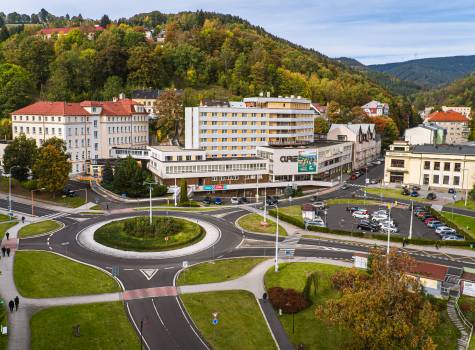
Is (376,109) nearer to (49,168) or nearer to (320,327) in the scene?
(49,168)

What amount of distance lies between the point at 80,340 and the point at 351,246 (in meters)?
36.9

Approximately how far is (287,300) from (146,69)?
12244 cm

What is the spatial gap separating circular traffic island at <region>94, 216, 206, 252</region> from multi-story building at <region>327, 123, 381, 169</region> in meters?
78.1

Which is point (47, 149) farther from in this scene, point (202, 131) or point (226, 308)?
point (226, 308)

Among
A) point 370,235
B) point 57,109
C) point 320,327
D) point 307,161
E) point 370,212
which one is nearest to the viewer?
point 320,327

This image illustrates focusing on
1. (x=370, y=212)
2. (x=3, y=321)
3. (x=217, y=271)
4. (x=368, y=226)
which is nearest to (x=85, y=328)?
(x=3, y=321)

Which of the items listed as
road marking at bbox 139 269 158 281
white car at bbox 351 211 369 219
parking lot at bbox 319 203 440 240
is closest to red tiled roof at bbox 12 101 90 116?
parking lot at bbox 319 203 440 240

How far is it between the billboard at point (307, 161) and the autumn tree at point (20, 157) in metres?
55.3

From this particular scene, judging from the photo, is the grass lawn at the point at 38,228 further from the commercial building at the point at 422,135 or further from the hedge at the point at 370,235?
the commercial building at the point at 422,135

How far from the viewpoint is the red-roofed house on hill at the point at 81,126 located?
100562 millimetres

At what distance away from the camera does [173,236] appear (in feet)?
196

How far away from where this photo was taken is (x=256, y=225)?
69000 millimetres

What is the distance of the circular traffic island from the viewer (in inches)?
2232

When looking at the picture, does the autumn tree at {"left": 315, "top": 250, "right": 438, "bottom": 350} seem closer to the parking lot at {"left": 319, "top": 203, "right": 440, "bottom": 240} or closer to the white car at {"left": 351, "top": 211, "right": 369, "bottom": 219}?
the parking lot at {"left": 319, "top": 203, "right": 440, "bottom": 240}
